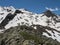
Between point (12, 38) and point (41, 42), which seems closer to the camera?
point (41, 42)

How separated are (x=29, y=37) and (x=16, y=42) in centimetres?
442

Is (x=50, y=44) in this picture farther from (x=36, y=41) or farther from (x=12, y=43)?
(x=12, y=43)

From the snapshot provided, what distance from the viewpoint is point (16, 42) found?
50.4m

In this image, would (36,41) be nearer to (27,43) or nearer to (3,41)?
(27,43)

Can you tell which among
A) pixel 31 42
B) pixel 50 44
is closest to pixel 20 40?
pixel 31 42

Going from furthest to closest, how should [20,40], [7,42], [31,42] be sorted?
[7,42], [20,40], [31,42]

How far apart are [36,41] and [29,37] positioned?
4611 mm

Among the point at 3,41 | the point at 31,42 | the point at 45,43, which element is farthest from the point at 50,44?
the point at 3,41

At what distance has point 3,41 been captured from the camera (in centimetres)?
5459

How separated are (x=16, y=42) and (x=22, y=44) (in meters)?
2.96

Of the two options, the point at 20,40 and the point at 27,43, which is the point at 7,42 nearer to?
the point at 20,40

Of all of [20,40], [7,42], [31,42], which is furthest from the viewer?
[7,42]

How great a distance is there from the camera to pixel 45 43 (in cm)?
4934

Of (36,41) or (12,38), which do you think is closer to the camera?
(36,41)
